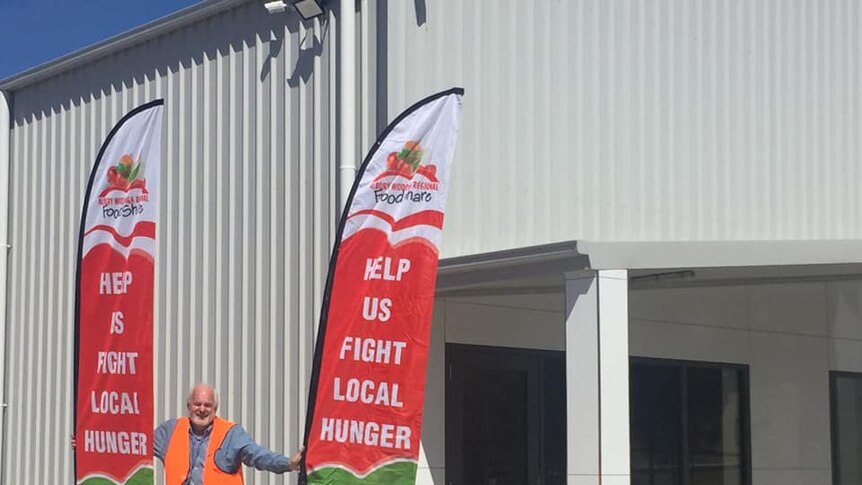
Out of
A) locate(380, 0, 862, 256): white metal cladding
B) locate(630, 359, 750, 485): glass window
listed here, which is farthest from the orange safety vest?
locate(630, 359, 750, 485): glass window

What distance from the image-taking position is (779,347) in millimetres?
13734

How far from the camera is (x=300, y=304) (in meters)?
10.6

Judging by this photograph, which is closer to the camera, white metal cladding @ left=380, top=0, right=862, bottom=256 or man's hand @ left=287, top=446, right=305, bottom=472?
man's hand @ left=287, top=446, right=305, bottom=472

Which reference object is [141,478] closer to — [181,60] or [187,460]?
[187,460]

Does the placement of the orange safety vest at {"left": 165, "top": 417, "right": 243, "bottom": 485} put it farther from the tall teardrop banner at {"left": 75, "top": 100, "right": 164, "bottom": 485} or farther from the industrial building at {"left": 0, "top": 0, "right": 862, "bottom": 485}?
the industrial building at {"left": 0, "top": 0, "right": 862, "bottom": 485}

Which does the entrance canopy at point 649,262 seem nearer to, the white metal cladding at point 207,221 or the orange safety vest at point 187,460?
the white metal cladding at point 207,221

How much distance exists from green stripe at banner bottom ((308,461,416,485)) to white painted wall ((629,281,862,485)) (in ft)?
16.4

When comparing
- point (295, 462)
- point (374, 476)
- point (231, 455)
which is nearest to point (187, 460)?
→ point (231, 455)

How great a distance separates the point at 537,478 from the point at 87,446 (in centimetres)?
404

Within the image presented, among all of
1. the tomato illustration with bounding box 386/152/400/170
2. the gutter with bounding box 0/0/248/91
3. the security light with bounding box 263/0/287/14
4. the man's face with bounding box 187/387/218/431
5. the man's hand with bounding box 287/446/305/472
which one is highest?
the gutter with bounding box 0/0/248/91

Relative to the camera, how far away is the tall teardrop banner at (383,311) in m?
7.96

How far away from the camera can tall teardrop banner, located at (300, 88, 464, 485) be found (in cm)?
796

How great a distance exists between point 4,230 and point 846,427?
27.2 feet

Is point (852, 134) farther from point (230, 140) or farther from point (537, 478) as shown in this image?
point (230, 140)
